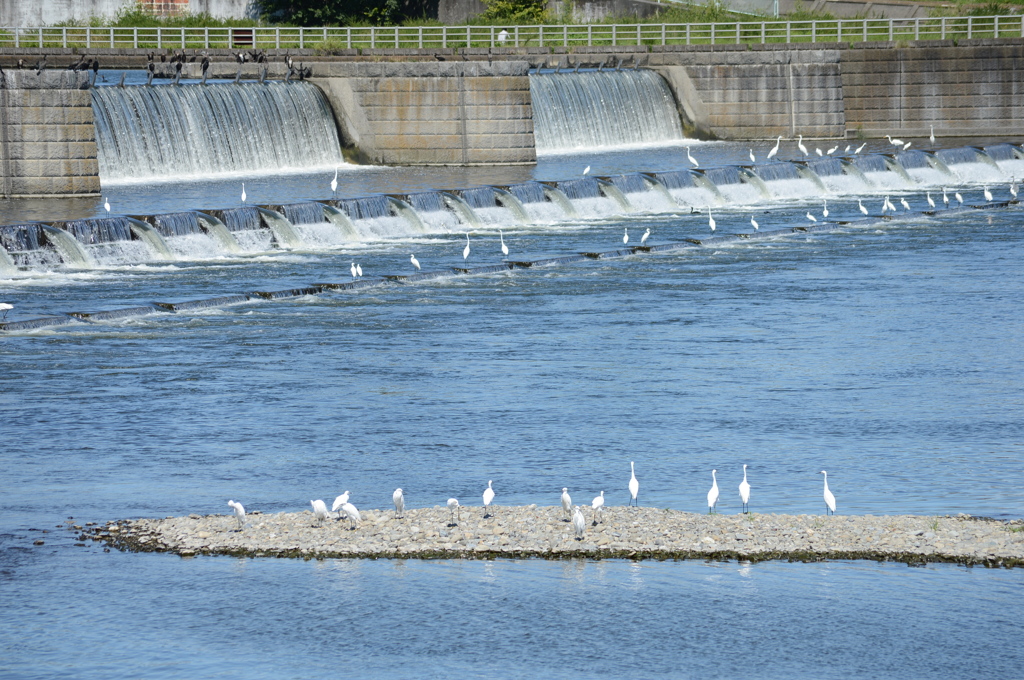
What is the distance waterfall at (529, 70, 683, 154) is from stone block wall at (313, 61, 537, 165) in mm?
5890

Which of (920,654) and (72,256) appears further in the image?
(72,256)

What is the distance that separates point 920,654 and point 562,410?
311 inches

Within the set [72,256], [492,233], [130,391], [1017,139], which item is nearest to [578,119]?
[1017,139]

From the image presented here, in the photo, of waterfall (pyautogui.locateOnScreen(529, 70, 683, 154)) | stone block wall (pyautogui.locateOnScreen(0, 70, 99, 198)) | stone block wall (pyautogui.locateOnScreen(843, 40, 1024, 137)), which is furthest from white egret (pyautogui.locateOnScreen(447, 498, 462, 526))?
stone block wall (pyautogui.locateOnScreen(843, 40, 1024, 137))

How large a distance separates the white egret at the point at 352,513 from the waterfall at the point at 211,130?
103 ft

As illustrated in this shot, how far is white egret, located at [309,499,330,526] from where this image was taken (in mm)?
12883

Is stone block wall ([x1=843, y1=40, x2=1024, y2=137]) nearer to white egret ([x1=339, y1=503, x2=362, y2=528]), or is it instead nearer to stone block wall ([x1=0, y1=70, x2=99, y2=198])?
stone block wall ([x1=0, y1=70, x2=99, y2=198])

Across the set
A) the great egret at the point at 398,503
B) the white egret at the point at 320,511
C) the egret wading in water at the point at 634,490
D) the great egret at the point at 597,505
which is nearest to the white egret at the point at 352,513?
the white egret at the point at 320,511

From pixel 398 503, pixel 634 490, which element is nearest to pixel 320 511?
pixel 398 503

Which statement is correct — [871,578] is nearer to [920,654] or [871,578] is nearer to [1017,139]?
[920,654]

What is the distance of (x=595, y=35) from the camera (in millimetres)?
62969

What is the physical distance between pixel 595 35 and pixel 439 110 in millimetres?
17215

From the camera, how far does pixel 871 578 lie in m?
11.9

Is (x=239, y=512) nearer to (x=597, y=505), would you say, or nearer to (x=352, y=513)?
(x=352, y=513)
